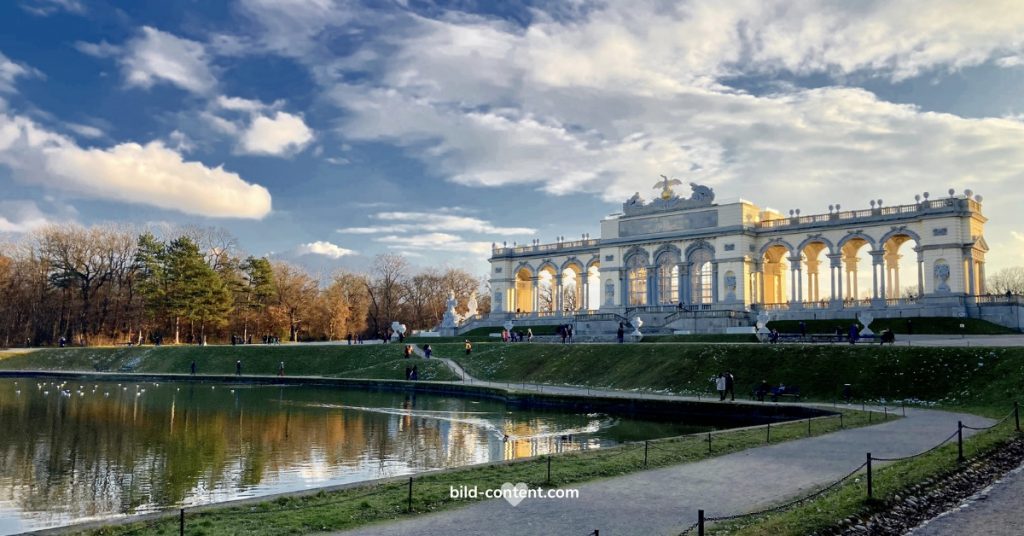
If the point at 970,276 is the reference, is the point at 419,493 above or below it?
below

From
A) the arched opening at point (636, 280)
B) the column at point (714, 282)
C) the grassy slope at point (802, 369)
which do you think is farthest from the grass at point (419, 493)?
the arched opening at point (636, 280)

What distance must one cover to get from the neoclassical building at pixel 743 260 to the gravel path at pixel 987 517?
41.6 meters

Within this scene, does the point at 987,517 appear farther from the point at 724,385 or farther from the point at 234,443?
the point at 234,443

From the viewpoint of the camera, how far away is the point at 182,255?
241 ft

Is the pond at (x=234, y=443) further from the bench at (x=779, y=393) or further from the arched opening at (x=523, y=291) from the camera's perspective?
the arched opening at (x=523, y=291)

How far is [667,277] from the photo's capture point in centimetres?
6994

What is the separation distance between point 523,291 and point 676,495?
7214 cm

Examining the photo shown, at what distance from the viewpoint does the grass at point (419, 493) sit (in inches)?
432

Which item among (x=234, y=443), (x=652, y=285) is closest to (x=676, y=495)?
(x=234, y=443)

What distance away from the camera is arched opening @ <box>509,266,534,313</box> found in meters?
83.7

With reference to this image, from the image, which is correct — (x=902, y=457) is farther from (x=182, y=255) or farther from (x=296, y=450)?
(x=182, y=255)

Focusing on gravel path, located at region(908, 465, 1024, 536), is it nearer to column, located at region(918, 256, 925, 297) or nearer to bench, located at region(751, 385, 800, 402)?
bench, located at region(751, 385, 800, 402)

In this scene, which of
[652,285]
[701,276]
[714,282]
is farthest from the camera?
[652,285]

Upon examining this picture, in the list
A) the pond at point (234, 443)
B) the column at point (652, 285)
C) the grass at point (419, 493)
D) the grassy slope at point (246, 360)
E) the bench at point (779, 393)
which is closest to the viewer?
the grass at point (419, 493)
